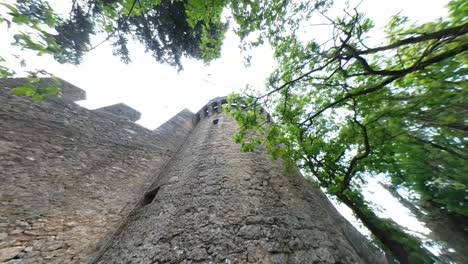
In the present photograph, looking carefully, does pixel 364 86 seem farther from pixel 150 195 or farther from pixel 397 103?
pixel 150 195

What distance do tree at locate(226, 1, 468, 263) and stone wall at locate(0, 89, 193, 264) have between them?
3.69m

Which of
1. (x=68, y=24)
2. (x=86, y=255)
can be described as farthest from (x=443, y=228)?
(x=68, y=24)

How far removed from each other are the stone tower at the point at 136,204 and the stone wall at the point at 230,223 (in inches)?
0.7

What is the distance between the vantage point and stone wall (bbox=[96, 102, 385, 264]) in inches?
93.9

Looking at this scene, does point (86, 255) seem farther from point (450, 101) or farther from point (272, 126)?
point (450, 101)

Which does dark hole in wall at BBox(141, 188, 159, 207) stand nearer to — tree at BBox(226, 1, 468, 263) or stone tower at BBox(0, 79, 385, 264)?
stone tower at BBox(0, 79, 385, 264)

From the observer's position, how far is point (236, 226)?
8.80 ft

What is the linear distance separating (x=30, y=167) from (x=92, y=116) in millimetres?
3315

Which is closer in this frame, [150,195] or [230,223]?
[230,223]

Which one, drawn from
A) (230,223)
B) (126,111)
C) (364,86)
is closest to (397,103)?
(364,86)

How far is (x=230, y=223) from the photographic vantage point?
273cm

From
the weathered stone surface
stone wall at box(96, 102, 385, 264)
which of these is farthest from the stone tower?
the weathered stone surface

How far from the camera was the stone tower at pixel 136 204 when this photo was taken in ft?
8.34

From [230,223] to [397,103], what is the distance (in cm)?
370
